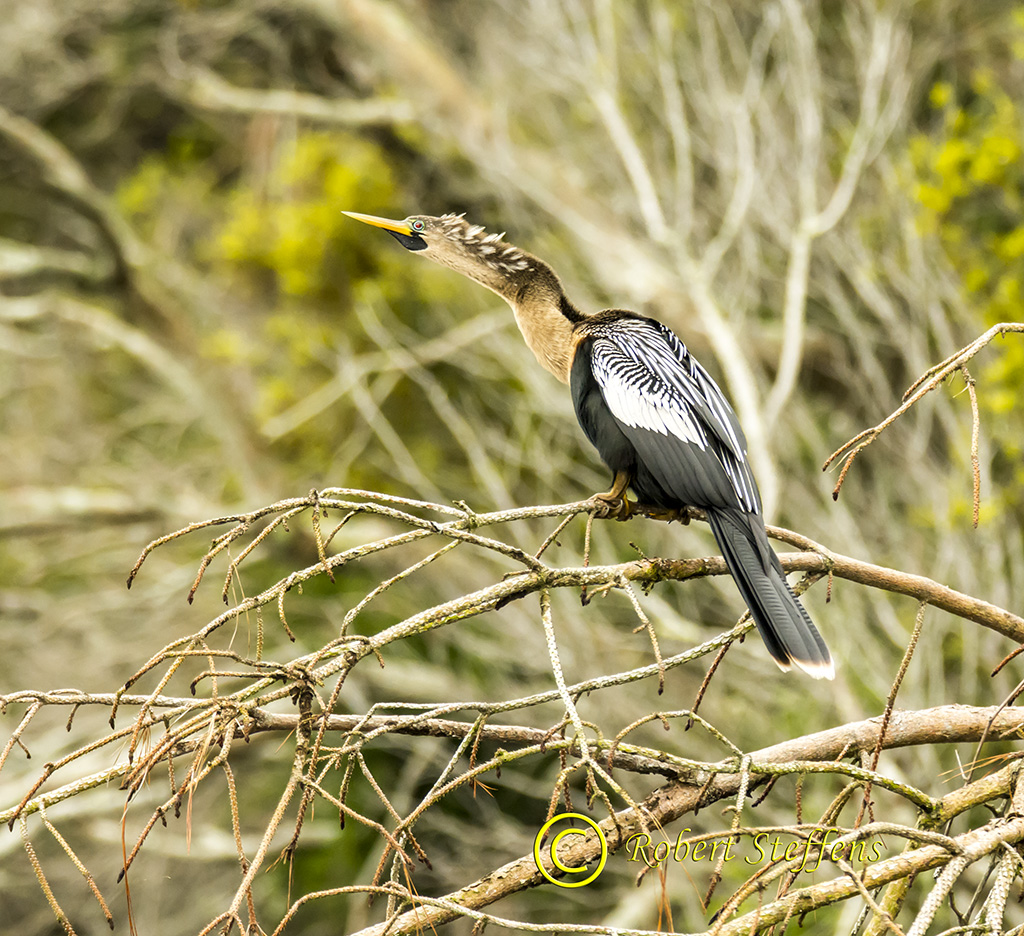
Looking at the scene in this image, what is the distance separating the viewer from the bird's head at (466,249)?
2432mm

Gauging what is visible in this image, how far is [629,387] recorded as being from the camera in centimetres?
242

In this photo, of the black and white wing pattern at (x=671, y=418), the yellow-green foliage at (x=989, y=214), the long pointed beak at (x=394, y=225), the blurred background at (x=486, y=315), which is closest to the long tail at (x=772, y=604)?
the black and white wing pattern at (x=671, y=418)

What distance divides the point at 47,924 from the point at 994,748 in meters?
6.36

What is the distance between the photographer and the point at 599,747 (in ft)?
4.10

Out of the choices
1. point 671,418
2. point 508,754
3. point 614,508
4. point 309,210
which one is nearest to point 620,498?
point 614,508

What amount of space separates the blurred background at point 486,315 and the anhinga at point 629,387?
2.54 meters

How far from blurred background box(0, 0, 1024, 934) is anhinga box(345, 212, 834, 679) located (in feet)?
8.34

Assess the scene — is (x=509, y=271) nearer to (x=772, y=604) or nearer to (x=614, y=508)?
(x=614, y=508)

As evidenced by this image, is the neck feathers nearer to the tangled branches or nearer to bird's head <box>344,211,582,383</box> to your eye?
bird's head <box>344,211,582,383</box>

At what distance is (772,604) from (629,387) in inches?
28.6

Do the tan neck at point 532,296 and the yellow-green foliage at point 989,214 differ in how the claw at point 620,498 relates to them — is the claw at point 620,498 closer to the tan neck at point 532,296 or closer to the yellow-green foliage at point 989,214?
the tan neck at point 532,296

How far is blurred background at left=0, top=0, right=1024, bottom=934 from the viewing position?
5.62 meters

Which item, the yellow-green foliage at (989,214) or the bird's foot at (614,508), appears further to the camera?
the yellow-green foliage at (989,214)

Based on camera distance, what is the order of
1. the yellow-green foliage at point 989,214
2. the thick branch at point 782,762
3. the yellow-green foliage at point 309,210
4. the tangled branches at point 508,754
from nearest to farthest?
the tangled branches at point 508,754 → the thick branch at point 782,762 → the yellow-green foliage at point 989,214 → the yellow-green foliage at point 309,210
